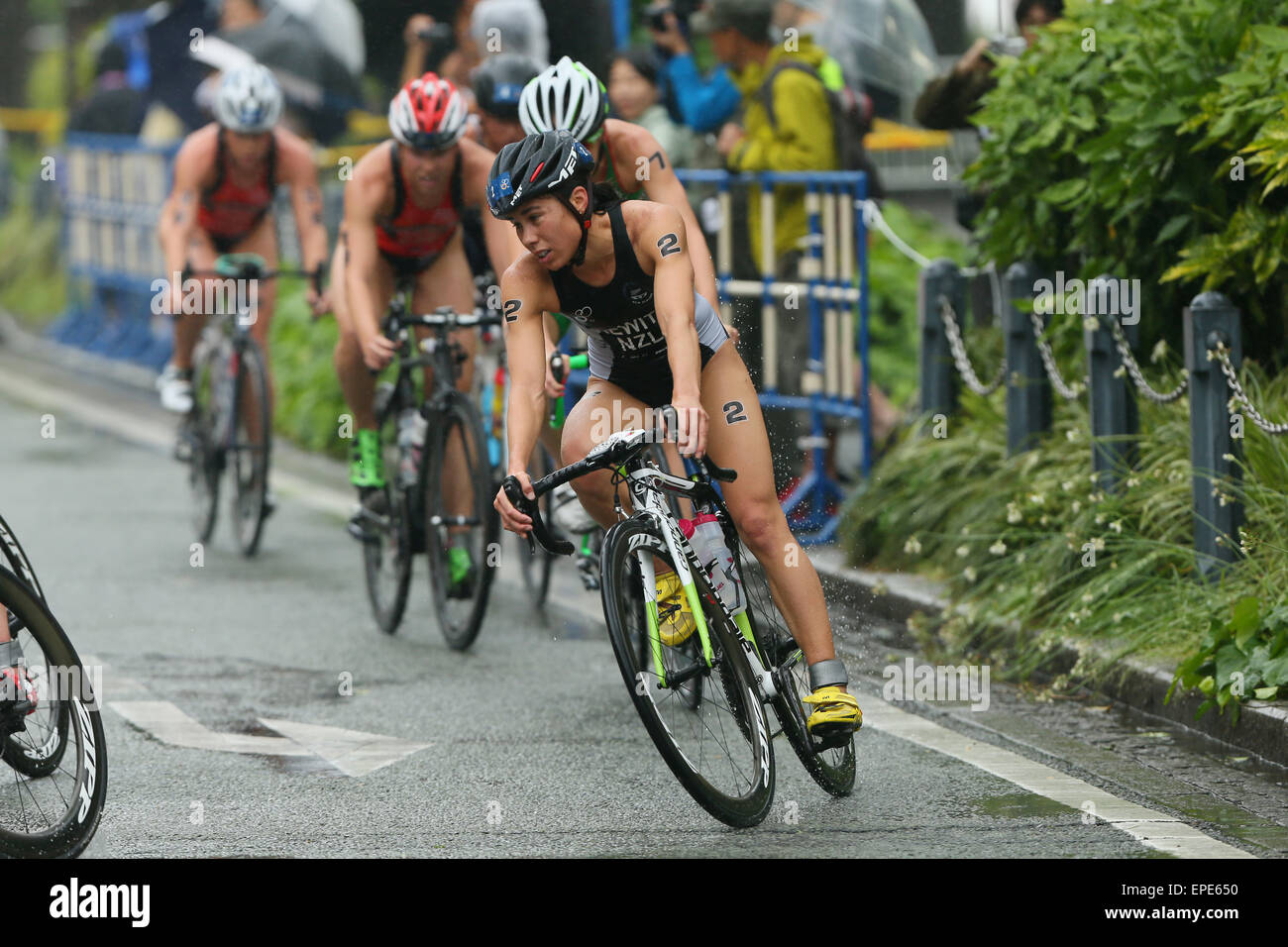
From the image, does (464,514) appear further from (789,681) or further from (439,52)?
(439,52)

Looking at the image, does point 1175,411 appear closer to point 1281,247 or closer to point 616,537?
point 1281,247

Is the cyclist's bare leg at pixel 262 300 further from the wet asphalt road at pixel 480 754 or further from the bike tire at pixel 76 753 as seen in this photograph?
the bike tire at pixel 76 753

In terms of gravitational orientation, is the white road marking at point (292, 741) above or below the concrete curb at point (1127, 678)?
below

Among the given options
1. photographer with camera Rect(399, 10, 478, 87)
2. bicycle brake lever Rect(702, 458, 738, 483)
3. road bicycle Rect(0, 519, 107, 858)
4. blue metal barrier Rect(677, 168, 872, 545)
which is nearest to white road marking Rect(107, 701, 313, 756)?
road bicycle Rect(0, 519, 107, 858)

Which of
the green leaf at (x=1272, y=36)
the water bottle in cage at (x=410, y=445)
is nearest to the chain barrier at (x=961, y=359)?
the green leaf at (x=1272, y=36)

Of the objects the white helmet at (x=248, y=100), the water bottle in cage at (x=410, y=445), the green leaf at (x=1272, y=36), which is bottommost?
the water bottle in cage at (x=410, y=445)

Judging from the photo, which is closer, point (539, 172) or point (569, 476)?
point (569, 476)

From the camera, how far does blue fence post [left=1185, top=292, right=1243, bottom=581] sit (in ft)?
24.2

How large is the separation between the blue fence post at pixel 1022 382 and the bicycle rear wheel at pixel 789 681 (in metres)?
2.98

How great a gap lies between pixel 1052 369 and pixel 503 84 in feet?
7.93

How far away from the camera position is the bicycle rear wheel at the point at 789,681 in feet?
19.0

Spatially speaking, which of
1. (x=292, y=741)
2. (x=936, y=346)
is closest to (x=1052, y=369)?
(x=936, y=346)

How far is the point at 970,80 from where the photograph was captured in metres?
10.4

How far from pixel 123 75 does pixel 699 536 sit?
18.5 metres
